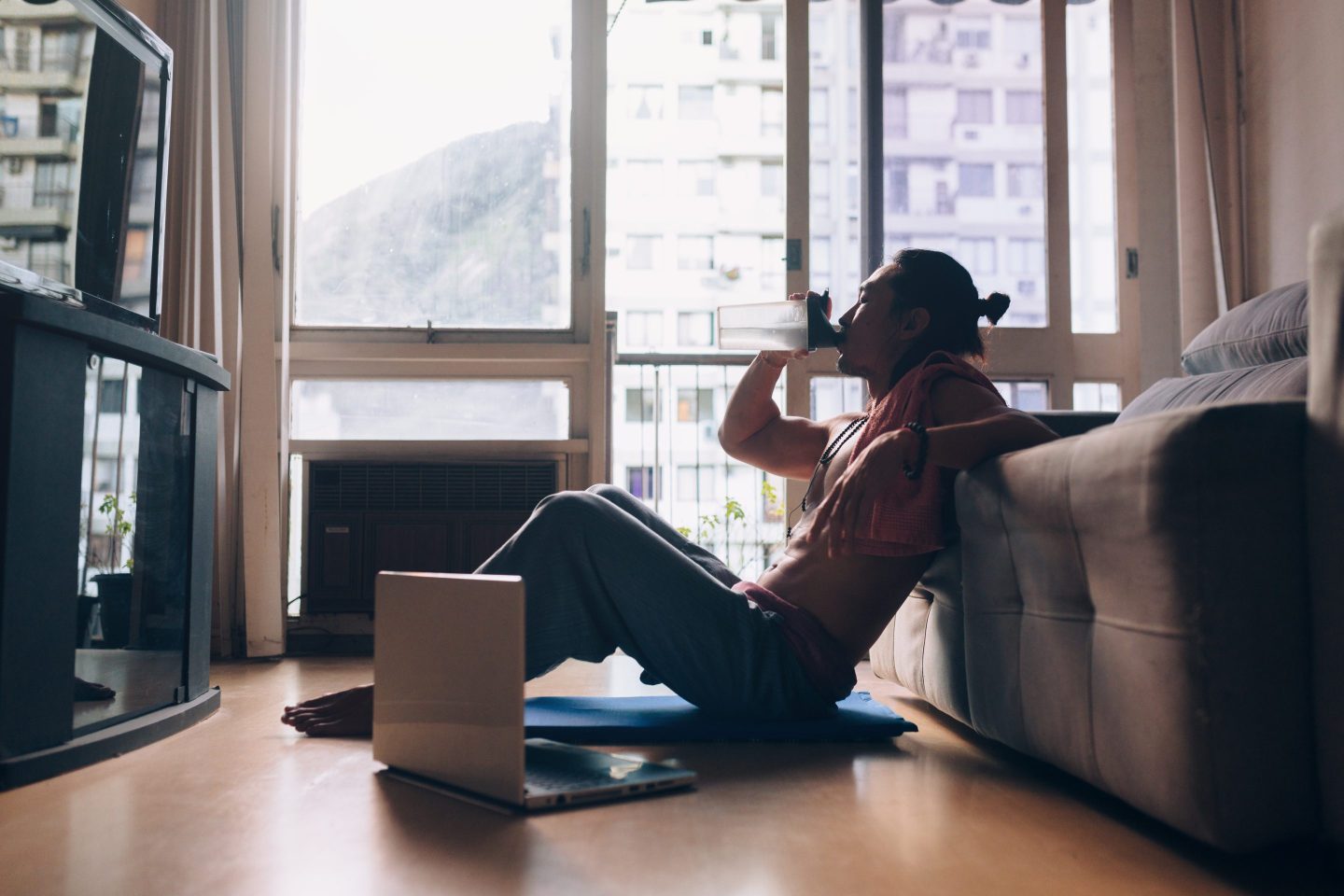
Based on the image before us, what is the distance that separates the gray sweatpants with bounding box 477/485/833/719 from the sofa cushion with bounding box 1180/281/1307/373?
2.94ft

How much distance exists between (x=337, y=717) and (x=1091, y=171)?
110 inches

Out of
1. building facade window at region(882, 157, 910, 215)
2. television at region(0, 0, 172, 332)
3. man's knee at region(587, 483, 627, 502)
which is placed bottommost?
man's knee at region(587, 483, 627, 502)

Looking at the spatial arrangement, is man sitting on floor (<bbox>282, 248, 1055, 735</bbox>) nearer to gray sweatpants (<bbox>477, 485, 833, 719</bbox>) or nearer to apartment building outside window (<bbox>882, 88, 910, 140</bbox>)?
gray sweatpants (<bbox>477, 485, 833, 719</bbox>)

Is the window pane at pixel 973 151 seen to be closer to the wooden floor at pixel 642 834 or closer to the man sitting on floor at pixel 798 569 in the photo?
the man sitting on floor at pixel 798 569

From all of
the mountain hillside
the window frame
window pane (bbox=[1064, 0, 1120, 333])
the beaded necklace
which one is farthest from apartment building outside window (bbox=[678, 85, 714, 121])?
the beaded necklace

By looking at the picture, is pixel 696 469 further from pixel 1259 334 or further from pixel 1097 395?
pixel 1259 334

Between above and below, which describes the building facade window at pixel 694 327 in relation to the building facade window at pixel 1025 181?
below

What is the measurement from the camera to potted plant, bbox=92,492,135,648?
5.75ft

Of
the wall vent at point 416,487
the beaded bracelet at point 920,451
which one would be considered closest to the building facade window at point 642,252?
the wall vent at point 416,487

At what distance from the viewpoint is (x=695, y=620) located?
66.4 inches

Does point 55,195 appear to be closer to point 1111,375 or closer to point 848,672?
point 848,672

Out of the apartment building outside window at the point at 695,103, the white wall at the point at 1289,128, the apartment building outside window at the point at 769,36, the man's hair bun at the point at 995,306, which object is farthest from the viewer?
the apartment building outside window at the point at 695,103

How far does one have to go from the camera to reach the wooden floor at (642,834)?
109 centimetres

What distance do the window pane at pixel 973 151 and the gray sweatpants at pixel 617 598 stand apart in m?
1.97
